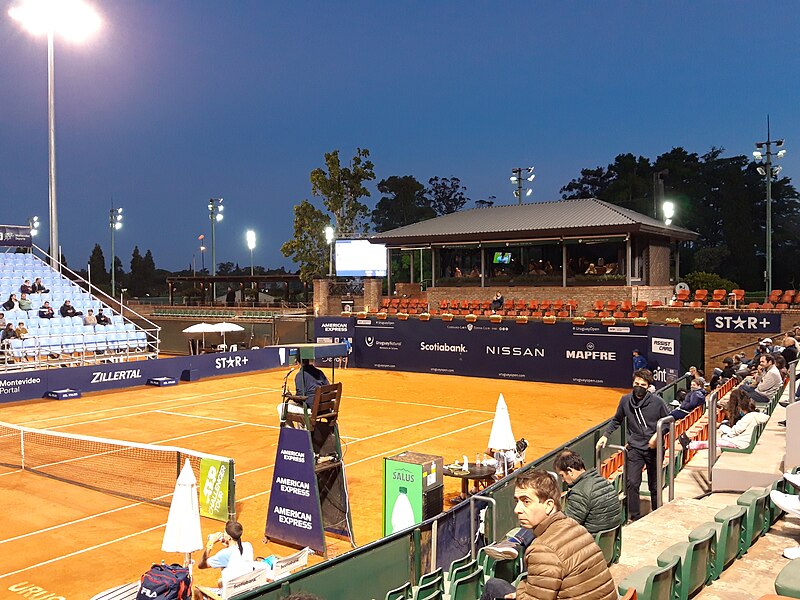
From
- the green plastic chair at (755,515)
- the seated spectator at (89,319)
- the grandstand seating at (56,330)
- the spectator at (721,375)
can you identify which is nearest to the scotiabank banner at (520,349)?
the spectator at (721,375)

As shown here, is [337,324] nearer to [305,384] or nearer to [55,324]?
[55,324]

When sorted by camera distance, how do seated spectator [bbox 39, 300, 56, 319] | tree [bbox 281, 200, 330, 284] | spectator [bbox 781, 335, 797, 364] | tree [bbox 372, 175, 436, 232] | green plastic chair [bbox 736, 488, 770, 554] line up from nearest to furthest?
green plastic chair [bbox 736, 488, 770, 554]
spectator [bbox 781, 335, 797, 364]
seated spectator [bbox 39, 300, 56, 319]
tree [bbox 281, 200, 330, 284]
tree [bbox 372, 175, 436, 232]

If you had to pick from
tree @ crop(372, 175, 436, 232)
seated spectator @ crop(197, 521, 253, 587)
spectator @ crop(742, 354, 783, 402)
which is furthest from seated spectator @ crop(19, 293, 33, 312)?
tree @ crop(372, 175, 436, 232)

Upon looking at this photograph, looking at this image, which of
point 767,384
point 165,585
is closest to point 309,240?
point 767,384

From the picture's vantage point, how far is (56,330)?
29.5m

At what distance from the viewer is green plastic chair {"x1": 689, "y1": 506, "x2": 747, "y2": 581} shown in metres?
6.44

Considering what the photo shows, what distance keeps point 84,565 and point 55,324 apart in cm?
2280

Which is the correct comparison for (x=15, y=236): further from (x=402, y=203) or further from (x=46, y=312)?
(x=402, y=203)

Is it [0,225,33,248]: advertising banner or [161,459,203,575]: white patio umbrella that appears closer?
[161,459,203,575]: white patio umbrella

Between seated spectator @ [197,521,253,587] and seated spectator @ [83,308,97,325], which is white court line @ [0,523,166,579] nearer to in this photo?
seated spectator @ [197,521,253,587]

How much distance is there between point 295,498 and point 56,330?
23.3 meters

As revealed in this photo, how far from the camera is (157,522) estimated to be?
38.5 feet

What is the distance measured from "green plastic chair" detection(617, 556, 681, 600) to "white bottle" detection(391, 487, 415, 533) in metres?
4.75

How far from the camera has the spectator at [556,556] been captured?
3734 millimetres
